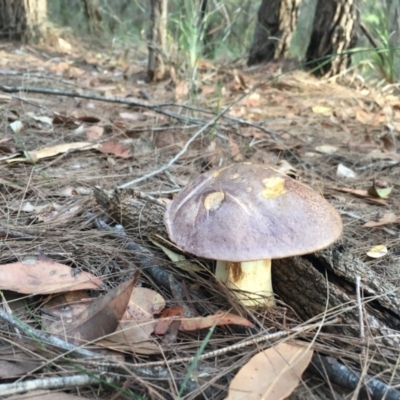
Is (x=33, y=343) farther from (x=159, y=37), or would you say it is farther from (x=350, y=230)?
(x=159, y=37)

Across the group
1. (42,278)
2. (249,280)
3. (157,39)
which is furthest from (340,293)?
(157,39)

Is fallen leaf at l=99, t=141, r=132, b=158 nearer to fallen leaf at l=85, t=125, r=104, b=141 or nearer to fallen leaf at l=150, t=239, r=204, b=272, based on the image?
fallen leaf at l=85, t=125, r=104, b=141

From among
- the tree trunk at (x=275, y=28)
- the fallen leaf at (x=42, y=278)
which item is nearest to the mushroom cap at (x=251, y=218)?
the fallen leaf at (x=42, y=278)

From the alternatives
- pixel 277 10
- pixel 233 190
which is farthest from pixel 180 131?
pixel 277 10

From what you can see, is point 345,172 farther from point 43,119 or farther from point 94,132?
point 43,119

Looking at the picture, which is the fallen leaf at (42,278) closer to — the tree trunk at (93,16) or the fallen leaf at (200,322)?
the fallen leaf at (200,322)

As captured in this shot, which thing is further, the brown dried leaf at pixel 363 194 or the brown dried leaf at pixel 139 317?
the brown dried leaf at pixel 363 194

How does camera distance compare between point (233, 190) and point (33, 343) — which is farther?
point (233, 190)

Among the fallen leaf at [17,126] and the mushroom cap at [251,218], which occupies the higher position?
the mushroom cap at [251,218]
